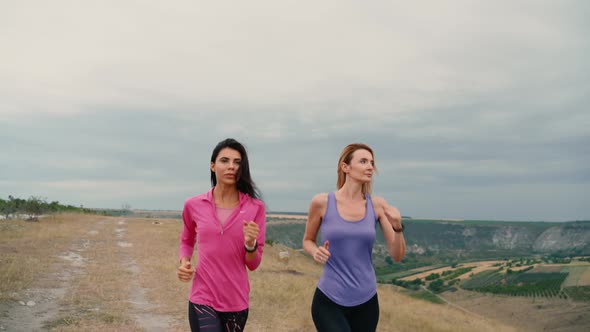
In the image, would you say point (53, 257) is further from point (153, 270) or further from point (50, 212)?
point (50, 212)

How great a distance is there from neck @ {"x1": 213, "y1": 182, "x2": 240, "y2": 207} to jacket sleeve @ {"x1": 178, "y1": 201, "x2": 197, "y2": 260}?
297mm

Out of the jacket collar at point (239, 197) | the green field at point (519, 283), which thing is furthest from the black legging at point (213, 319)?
the green field at point (519, 283)

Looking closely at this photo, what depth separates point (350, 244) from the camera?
5.08 meters

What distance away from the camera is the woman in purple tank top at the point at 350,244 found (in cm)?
500

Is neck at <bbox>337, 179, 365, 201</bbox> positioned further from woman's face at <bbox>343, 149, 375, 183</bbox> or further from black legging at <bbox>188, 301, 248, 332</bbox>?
black legging at <bbox>188, 301, 248, 332</bbox>

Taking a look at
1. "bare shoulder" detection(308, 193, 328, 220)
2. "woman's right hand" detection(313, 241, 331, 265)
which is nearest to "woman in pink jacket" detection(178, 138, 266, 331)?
"woman's right hand" detection(313, 241, 331, 265)

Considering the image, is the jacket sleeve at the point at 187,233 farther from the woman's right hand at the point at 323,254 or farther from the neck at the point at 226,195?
the woman's right hand at the point at 323,254

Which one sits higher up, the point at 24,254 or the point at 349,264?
the point at 349,264

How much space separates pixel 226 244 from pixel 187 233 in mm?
689

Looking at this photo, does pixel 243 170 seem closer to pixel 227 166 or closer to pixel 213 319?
pixel 227 166

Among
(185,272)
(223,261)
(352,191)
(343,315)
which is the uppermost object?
(352,191)

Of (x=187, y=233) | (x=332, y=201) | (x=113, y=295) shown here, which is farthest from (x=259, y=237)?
(x=113, y=295)

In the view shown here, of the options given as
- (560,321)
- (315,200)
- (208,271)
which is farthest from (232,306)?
(560,321)

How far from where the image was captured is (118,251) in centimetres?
2708
